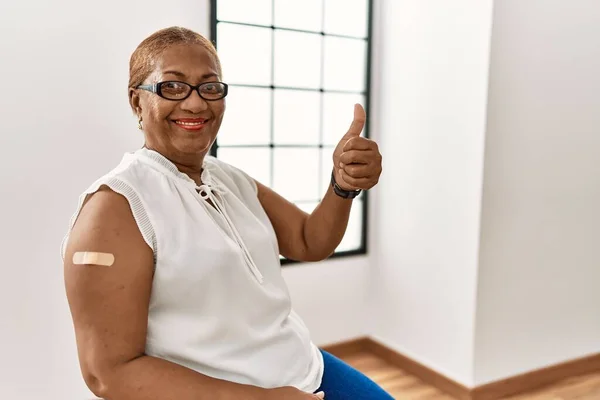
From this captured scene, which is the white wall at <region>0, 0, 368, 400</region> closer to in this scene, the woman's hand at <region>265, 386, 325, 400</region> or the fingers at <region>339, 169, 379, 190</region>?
the fingers at <region>339, 169, 379, 190</region>

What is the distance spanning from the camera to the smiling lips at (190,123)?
3.55ft

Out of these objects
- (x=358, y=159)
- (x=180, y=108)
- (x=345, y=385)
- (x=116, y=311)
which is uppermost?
(x=180, y=108)

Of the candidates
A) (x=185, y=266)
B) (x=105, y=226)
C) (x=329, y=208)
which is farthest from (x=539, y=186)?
(x=105, y=226)

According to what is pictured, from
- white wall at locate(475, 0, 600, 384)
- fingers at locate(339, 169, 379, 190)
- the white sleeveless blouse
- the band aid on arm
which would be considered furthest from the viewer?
white wall at locate(475, 0, 600, 384)

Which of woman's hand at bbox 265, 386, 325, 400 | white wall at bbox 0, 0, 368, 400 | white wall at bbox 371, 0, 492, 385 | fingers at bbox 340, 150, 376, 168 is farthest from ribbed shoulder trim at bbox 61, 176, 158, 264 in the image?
white wall at bbox 371, 0, 492, 385

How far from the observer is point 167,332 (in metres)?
1.00

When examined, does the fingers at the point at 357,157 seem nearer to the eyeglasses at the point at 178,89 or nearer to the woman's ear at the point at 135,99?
the eyeglasses at the point at 178,89

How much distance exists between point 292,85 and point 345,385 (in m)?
1.67

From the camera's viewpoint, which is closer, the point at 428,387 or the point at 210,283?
the point at 210,283

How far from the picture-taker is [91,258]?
87 cm

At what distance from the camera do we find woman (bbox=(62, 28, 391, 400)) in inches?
35.3

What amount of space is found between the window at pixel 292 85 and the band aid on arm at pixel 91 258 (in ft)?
5.03

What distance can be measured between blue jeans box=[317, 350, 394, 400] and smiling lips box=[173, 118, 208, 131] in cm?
68

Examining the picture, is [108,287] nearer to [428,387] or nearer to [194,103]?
[194,103]
